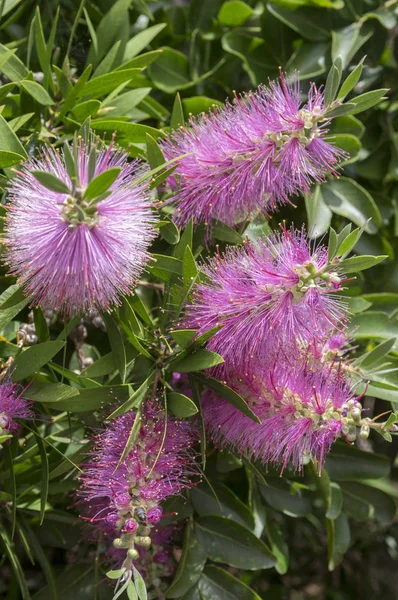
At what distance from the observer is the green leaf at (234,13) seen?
1273 millimetres

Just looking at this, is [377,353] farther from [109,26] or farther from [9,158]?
[109,26]

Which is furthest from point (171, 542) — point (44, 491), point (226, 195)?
point (226, 195)

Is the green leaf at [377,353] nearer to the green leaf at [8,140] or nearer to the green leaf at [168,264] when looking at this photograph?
the green leaf at [168,264]

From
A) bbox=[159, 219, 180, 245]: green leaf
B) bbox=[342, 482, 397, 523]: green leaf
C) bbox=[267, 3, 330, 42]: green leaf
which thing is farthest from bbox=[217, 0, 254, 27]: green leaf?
bbox=[342, 482, 397, 523]: green leaf

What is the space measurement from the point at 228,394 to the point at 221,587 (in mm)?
367

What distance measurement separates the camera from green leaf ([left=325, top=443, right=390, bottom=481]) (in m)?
1.17

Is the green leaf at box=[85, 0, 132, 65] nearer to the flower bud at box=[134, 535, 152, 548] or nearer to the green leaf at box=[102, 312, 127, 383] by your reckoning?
the green leaf at box=[102, 312, 127, 383]

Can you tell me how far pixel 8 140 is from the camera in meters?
0.91

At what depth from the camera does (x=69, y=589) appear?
1.08 metres

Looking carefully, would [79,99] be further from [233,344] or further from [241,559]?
[241,559]

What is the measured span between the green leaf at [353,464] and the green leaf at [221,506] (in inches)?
6.8

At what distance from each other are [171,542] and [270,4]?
0.96 metres

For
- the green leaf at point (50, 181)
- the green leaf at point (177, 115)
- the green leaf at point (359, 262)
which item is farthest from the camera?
the green leaf at point (177, 115)

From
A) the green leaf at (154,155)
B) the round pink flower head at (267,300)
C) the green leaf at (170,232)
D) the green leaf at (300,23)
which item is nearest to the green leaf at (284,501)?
the round pink flower head at (267,300)
